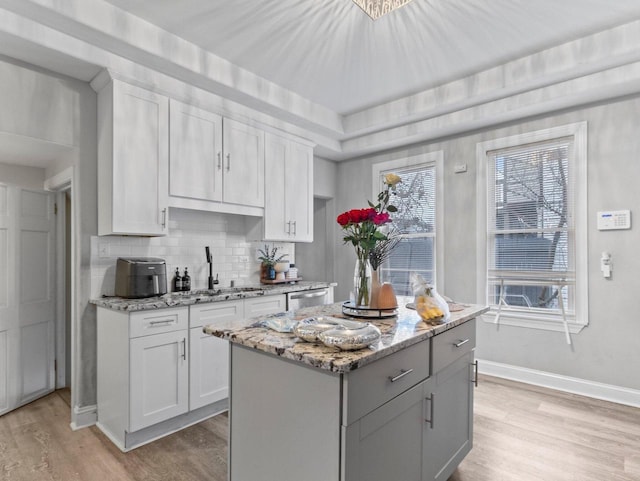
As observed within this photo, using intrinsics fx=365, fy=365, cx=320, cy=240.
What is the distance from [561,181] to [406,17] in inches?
86.1

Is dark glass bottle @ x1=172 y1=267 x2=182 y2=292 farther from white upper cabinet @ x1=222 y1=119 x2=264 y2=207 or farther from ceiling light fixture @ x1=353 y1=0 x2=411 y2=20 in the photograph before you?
ceiling light fixture @ x1=353 y1=0 x2=411 y2=20

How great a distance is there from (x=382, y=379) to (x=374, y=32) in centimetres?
258

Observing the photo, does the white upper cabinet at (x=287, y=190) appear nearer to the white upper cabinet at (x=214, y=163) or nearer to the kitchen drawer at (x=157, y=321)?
the white upper cabinet at (x=214, y=163)

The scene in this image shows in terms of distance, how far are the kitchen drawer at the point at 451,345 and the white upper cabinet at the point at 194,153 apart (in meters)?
2.36

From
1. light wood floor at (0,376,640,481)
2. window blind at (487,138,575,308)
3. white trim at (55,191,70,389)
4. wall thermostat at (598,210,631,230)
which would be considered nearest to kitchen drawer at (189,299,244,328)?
light wood floor at (0,376,640,481)

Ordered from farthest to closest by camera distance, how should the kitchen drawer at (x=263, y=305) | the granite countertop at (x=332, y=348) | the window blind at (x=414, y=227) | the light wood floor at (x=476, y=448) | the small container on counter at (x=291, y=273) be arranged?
the window blind at (x=414, y=227), the small container on counter at (x=291, y=273), the kitchen drawer at (x=263, y=305), the light wood floor at (x=476, y=448), the granite countertop at (x=332, y=348)

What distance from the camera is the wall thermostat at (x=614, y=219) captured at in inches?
123

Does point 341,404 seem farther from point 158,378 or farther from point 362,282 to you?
point 158,378

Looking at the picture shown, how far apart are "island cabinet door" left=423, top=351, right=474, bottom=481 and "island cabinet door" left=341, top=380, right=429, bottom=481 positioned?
0.09 meters

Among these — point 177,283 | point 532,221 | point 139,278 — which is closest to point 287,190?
point 177,283

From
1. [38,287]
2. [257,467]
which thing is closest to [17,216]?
[38,287]

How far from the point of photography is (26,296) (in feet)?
10.2

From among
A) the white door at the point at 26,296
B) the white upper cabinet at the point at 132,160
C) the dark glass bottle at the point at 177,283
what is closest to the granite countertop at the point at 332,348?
the white upper cabinet at the point at 132,160

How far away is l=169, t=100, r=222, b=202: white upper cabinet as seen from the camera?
3.05 metres
